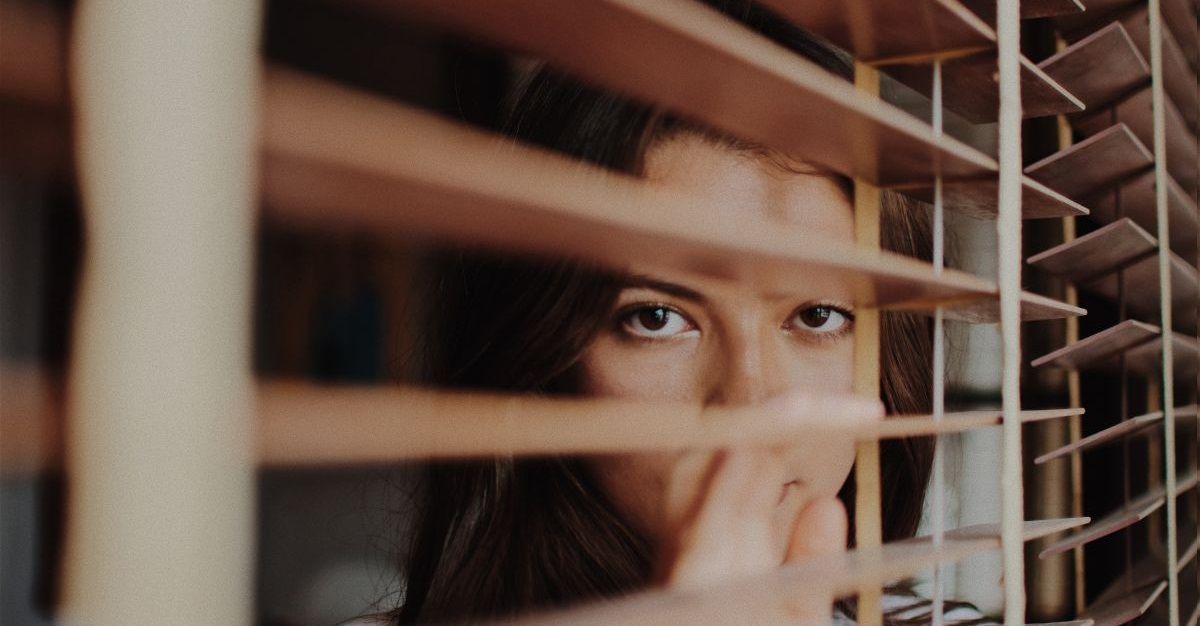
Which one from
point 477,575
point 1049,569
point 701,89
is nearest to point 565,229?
point 701,89

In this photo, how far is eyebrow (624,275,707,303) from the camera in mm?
1133

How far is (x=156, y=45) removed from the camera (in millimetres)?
239

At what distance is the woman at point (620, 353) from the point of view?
1.12 meters

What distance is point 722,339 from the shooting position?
1.14m

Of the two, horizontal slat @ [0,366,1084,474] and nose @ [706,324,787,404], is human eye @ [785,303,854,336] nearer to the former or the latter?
nose @ [706,324,787,404]

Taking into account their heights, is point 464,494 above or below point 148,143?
below

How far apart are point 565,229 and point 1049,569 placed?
3.55ft

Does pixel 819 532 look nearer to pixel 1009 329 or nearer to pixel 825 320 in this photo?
pixel 1009 329

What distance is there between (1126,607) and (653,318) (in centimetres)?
62

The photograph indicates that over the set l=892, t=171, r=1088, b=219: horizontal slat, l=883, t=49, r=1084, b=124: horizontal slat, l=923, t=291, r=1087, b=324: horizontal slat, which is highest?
l=883, t=49, r=1084, b=124: horizontal slat

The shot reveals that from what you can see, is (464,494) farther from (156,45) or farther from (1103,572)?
(156,45)

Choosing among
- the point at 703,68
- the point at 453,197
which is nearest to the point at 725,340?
the point at 703,68

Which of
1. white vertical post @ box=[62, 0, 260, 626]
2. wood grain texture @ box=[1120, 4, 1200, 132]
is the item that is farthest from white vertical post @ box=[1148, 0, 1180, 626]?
white vertical post @ box=[62, 0, 260, 626]

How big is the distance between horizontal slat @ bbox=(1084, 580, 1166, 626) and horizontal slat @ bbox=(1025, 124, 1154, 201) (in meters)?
0.38
